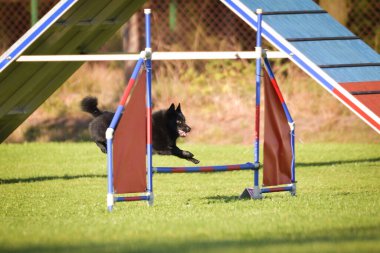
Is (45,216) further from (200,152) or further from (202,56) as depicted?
(200,152)

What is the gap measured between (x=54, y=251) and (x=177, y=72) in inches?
414

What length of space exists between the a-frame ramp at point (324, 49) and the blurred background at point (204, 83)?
16.9 feet

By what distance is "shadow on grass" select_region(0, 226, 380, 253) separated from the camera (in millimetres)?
4703

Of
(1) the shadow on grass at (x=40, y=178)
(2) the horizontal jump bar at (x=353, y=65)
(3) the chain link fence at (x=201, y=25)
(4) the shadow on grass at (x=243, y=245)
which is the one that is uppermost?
(3) the chain link fence at (x=201, y=25)

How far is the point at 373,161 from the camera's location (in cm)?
1073

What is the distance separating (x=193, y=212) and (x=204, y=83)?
28.4ft

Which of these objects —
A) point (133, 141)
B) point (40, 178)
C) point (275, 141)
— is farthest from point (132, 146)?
point (40, 178)

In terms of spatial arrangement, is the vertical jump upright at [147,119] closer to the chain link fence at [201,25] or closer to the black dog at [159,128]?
the black dog at [159,128]

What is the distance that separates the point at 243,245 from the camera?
4879 millimetres

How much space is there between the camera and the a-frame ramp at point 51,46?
727cm

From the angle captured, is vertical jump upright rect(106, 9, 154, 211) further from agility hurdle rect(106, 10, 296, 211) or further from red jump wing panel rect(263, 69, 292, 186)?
red jump wing panel rect(263, 69, 292, 186)

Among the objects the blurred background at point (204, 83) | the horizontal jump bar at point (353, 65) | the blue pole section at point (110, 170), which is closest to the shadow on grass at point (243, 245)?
the blue pole section at point (110, 170)

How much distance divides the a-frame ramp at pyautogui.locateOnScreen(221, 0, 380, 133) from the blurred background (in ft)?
16.9

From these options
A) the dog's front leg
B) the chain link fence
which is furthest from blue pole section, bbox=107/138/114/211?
the chain link fence
